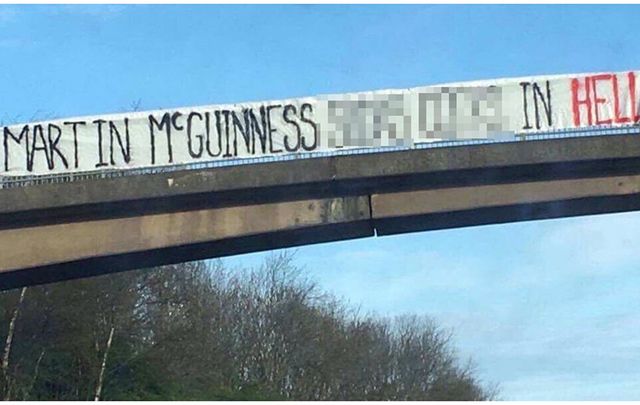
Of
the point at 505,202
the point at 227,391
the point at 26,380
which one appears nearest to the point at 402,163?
the point at 505,202

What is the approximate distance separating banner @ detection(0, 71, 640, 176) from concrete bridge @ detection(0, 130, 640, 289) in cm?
33

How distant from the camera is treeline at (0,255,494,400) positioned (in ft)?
123

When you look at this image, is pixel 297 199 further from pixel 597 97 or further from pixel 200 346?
pixel 200 346

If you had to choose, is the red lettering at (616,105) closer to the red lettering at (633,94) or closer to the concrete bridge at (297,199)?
the red lettering at (633,94)

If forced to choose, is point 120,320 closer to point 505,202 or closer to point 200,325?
point 200,325

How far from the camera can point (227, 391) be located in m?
41.2

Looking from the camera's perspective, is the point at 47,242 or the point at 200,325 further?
the point at 200,325

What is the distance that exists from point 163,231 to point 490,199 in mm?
5669

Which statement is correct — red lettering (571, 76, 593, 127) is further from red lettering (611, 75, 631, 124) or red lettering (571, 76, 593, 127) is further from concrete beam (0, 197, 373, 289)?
concrete beam (0, 197, 373, 289)

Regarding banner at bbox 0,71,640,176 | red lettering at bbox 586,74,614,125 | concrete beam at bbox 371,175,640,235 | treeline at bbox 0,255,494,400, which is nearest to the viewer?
banner at bbox 0,71,640,176

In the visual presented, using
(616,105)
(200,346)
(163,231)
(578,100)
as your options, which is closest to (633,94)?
(616,105)

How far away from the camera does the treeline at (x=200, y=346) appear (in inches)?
1470

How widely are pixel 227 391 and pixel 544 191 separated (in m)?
24.0


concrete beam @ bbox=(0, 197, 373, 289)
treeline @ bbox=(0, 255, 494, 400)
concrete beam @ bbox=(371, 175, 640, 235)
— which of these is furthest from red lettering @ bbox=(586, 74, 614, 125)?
treeline @ bbox=(0, 255, 494, 400)
